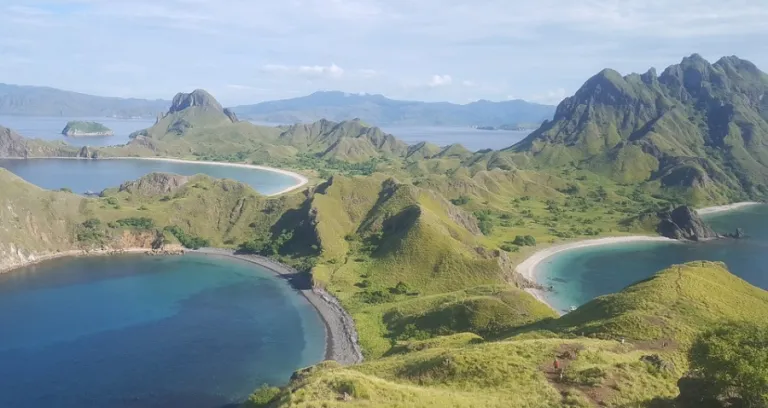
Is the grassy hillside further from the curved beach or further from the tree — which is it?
the curved beach

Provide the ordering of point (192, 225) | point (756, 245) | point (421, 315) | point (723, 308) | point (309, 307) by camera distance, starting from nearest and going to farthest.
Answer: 1. point (723, 308)
2. point (421, 315)
3. point (309, 307)
4. point (192, 225)
5. point (756, 245)

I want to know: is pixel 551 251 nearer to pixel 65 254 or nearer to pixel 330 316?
pixel 330 316

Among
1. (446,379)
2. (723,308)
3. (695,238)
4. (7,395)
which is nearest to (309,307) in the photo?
(7,395)

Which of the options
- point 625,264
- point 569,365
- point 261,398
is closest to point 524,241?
point 625,264

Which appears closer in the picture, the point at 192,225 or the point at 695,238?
the point at 192,225

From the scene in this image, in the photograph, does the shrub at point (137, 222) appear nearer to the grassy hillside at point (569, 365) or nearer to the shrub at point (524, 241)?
the grassy hillside at point (569, 365)

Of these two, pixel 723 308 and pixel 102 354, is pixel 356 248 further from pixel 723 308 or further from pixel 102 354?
pixel 723 308
